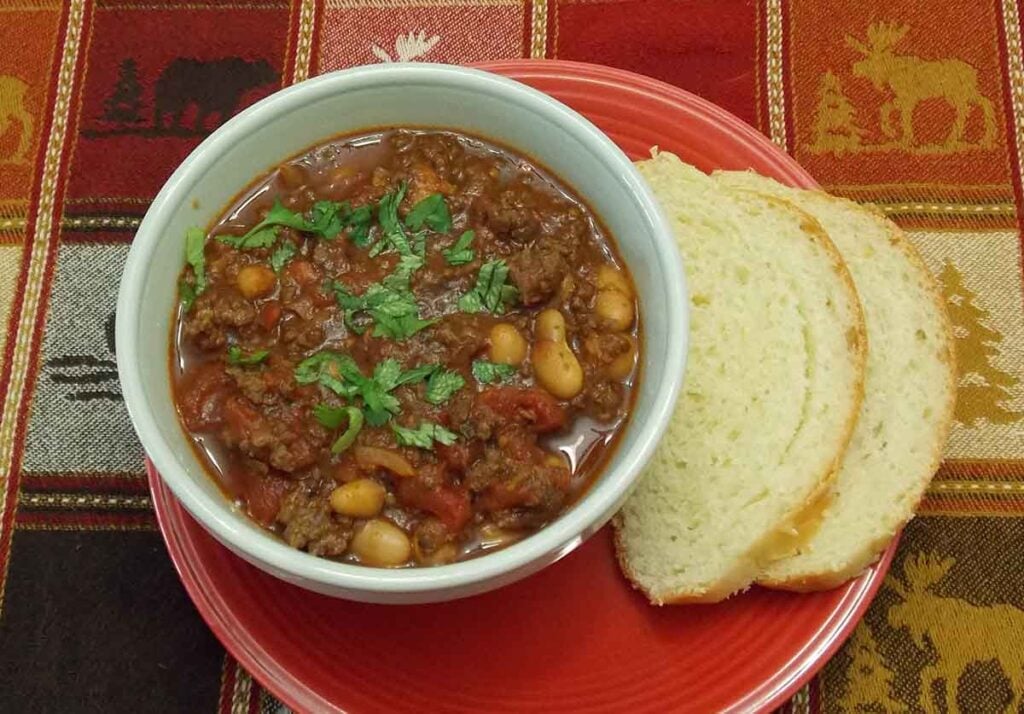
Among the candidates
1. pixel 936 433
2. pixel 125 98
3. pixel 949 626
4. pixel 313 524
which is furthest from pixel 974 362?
pixel 125 98

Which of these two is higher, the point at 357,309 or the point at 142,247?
the point at 142,247

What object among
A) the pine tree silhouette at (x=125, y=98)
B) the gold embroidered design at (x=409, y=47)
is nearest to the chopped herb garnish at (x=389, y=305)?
the gold embroidered design at (x=409, y=47)

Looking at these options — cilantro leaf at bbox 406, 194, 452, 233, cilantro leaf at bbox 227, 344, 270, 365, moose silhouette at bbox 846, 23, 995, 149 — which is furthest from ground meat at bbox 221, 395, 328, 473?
moose silhouette at bbox 846, 23, 995, 149

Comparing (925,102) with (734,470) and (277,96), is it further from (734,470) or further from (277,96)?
(277,96)

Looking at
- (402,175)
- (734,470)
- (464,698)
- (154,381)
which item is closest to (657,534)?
(734,470)

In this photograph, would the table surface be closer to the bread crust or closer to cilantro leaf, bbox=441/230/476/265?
the bread crust
